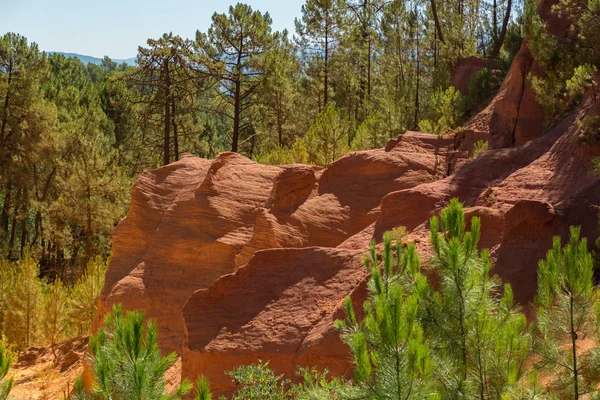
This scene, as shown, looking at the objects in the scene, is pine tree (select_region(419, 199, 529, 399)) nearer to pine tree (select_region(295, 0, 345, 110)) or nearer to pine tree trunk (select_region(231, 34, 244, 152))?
pine tree trunk (select_region(231, 34, 244, 152))

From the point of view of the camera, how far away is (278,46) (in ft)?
96.1

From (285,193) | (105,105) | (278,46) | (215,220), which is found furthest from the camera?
(105,105)

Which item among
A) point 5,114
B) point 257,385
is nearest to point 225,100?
point 5,114

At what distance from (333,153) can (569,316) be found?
55.1 feet

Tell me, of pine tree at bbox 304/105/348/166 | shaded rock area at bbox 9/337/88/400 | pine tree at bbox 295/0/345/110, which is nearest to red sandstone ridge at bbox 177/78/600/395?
shaded rock area at bbox 9/337/88/400

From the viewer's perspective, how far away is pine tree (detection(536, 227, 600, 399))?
567 cm

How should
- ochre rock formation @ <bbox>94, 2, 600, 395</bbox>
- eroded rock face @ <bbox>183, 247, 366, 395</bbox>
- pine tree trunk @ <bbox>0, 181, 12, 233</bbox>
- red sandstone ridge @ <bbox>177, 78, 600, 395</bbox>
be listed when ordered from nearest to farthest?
1. red sandstone ridge @ <bbox>177, 78, 600, 395</bbox>
2. ochre rock formation @ <bbox>94, 2, 600, 395</bbox>
3. eroded rock face @ <bbox>183, 247, 366, 395</bbox>
4. pine tree trunk @ <bbox>0, 181, 12, 233</bbox>

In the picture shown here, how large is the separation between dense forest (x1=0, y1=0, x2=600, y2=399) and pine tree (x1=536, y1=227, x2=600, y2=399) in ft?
0.06

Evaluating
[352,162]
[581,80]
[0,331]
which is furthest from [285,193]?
[0,331]

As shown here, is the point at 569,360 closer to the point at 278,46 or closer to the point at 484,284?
the point at 484,284

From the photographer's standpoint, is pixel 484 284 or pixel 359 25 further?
pixel 359 25

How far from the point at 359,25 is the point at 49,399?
25023 millimetres

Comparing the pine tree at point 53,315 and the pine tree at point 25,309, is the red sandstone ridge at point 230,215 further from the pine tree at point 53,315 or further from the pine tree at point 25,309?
the pine tree at point 25,309

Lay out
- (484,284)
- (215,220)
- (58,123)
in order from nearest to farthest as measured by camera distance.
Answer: (484,284), (215,220), (58,123)
